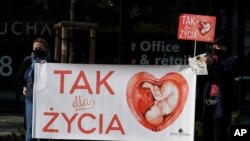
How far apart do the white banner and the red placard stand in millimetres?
1135

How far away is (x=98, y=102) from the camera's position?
325 inches

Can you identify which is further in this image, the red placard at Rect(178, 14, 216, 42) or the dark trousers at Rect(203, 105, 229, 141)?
the red placard at Rect(178, 14, 216, 42)

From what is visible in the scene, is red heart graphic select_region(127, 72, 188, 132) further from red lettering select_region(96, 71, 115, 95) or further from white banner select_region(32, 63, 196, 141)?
red lettering select_region(96, 71, 115, 95)

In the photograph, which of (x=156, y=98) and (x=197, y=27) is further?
(x=197, y=27)

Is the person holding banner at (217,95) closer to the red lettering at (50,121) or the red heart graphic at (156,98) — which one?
the red heart graphic at (156,98)

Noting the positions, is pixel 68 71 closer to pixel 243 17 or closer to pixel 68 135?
pixel 68 135

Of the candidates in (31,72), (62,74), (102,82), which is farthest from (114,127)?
(31,72)

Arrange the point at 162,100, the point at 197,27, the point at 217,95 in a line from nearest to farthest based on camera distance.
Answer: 1. the point at 162,100
2. the point at 217,95
3. the point at 197,27

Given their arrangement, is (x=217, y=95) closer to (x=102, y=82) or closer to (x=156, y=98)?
(x=156, y=98)

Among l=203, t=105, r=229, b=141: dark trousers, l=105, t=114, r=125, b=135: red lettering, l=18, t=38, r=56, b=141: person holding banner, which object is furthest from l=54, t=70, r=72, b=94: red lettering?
l=203, t=105, r=229, b=141: dark trousers

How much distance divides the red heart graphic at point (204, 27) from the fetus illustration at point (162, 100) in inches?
47.2

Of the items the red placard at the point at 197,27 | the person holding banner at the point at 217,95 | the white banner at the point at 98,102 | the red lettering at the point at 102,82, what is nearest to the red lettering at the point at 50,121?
the white banner at the point at 98,102

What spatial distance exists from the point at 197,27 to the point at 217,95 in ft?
3.65

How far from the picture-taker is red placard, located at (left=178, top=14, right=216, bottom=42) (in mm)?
8938
